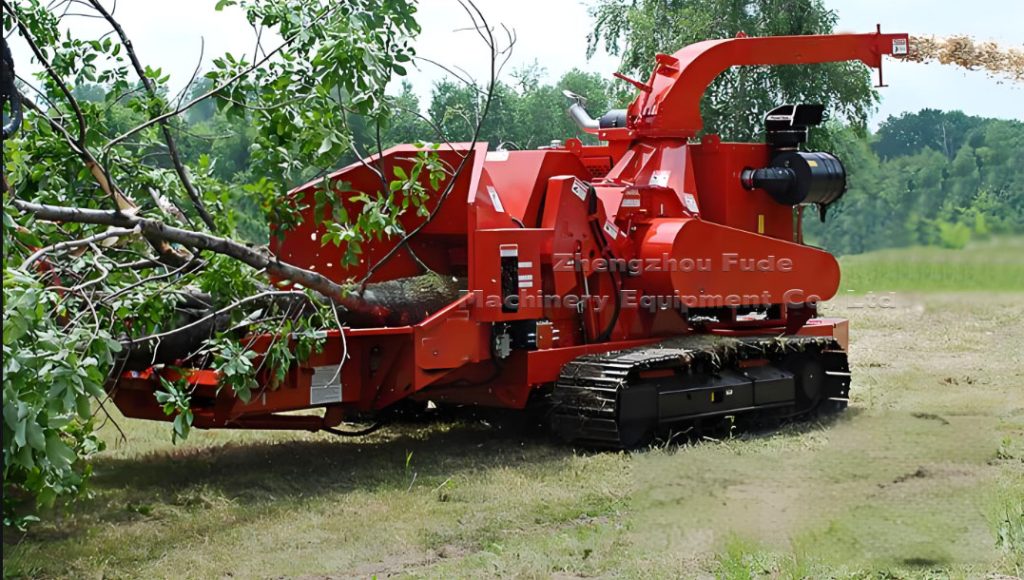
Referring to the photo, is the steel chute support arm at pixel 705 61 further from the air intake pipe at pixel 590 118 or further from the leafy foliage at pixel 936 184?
the leafy foliage at pixel 936 184

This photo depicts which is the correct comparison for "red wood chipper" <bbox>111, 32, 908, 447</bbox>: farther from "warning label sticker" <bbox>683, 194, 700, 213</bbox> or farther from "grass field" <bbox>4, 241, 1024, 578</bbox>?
"grass field" <bbox>4, 241, 1024, 578</bbox>

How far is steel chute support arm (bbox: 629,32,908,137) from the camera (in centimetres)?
1038

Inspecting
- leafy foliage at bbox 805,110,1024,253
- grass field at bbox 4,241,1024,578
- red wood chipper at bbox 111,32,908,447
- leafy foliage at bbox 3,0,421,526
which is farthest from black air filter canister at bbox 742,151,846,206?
leafy foliage at bbox 805,110,1024,253

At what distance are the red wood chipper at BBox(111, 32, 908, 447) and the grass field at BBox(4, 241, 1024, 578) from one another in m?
0.43

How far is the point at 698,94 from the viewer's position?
10.6m

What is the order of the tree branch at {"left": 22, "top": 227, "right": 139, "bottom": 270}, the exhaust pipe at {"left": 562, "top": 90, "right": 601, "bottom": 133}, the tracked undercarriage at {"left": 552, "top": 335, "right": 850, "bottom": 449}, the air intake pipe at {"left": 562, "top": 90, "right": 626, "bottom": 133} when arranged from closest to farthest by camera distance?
the tree branch at {"left": 22, "top": 227, "right": 139, "bottom": 270}
the tracked undercarriage at {"left": 552, "top": 335, "right": 850, "bottom": 449}
the air intake pipe at {"left": 562, "top": 90, "right": 626, "bottom": 133}
the exhaust pipe at {"left": 562, "top": 90, "right": 601, "bottom": 133}

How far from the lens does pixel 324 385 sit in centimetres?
852

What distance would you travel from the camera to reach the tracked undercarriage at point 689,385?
9055 mm

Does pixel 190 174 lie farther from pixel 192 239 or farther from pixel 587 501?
pixel 587 501

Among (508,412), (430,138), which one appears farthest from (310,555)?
(430,138)

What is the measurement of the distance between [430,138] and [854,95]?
41.5 feet

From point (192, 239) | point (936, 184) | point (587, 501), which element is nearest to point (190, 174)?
point (192, 239)

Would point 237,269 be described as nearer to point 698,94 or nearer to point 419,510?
point 419,510

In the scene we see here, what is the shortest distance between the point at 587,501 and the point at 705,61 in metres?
4.30
